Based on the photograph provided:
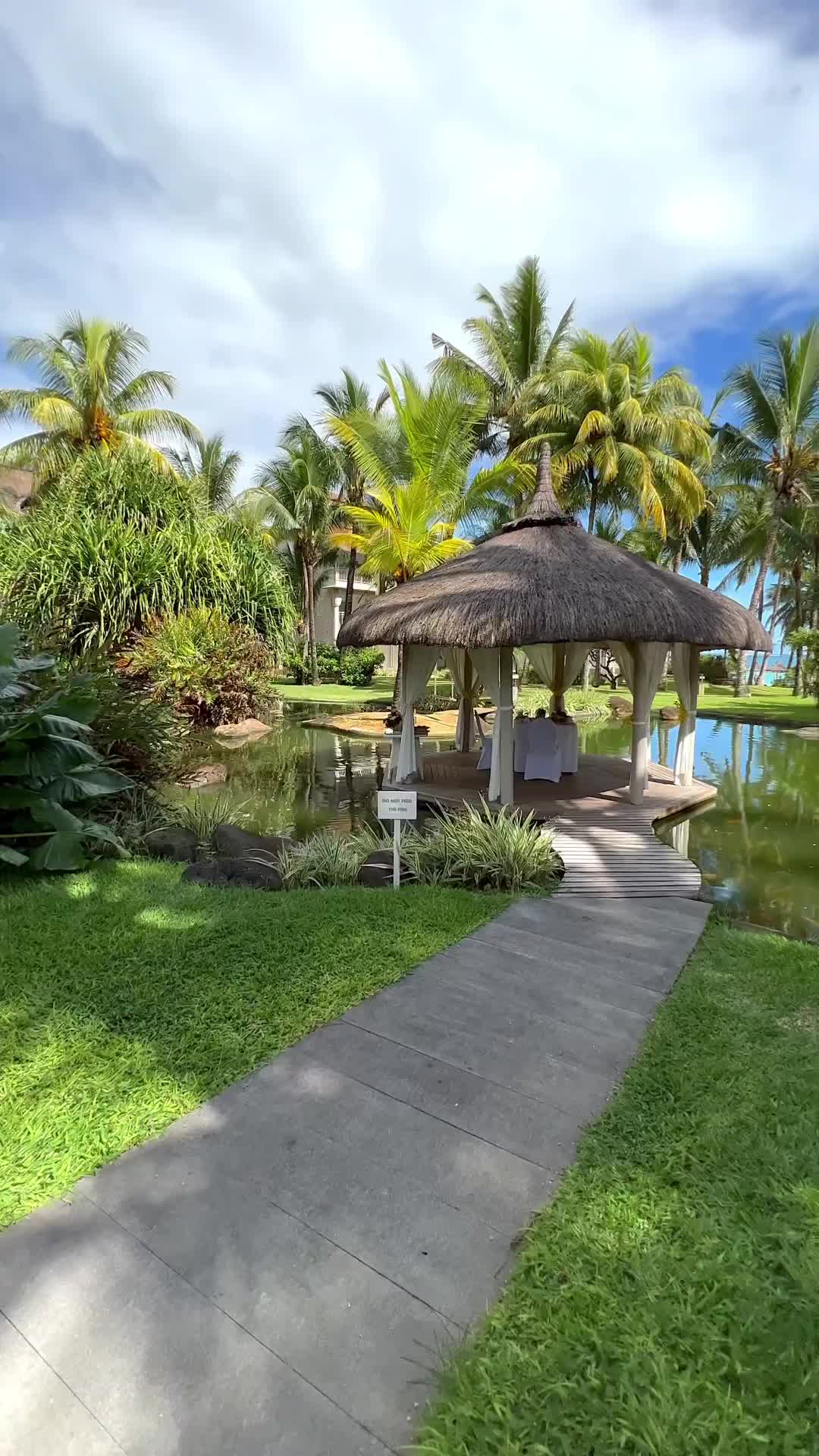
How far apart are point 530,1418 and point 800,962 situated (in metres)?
3.65

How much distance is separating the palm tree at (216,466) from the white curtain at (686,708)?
2387 centimetres

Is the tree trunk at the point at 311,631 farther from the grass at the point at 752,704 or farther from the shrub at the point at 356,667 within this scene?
the grass at the point at 752,704

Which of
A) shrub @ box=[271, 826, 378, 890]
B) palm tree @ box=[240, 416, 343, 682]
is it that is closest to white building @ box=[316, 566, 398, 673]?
palm tree @ box=[240, 416, 343, 682]

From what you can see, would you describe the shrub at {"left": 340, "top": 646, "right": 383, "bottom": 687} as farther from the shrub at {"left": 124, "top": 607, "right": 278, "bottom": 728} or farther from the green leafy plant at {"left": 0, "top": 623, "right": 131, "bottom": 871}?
the green leafy plant at {"left": 0, "top": 623, "right": 131, "bottom": 871}

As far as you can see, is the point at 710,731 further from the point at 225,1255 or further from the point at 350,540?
the point at 225,1255

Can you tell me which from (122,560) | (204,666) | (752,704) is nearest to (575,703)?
(752,704)

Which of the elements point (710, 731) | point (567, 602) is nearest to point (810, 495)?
point (710, 731)

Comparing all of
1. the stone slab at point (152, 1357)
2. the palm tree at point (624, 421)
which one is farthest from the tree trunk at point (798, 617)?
the stone slab at point (152, 1357)

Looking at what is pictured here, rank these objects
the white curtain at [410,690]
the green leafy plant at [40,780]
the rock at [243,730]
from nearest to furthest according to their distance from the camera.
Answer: the green leafy plant at [40,780]
the white curtain at [410,690]
the rock at [243,730]

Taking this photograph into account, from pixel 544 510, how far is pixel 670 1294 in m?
8.53

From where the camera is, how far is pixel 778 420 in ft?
75.0

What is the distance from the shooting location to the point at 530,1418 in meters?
1.73

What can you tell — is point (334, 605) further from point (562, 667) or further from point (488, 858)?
point (488, 858)

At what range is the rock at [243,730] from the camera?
16.3m
